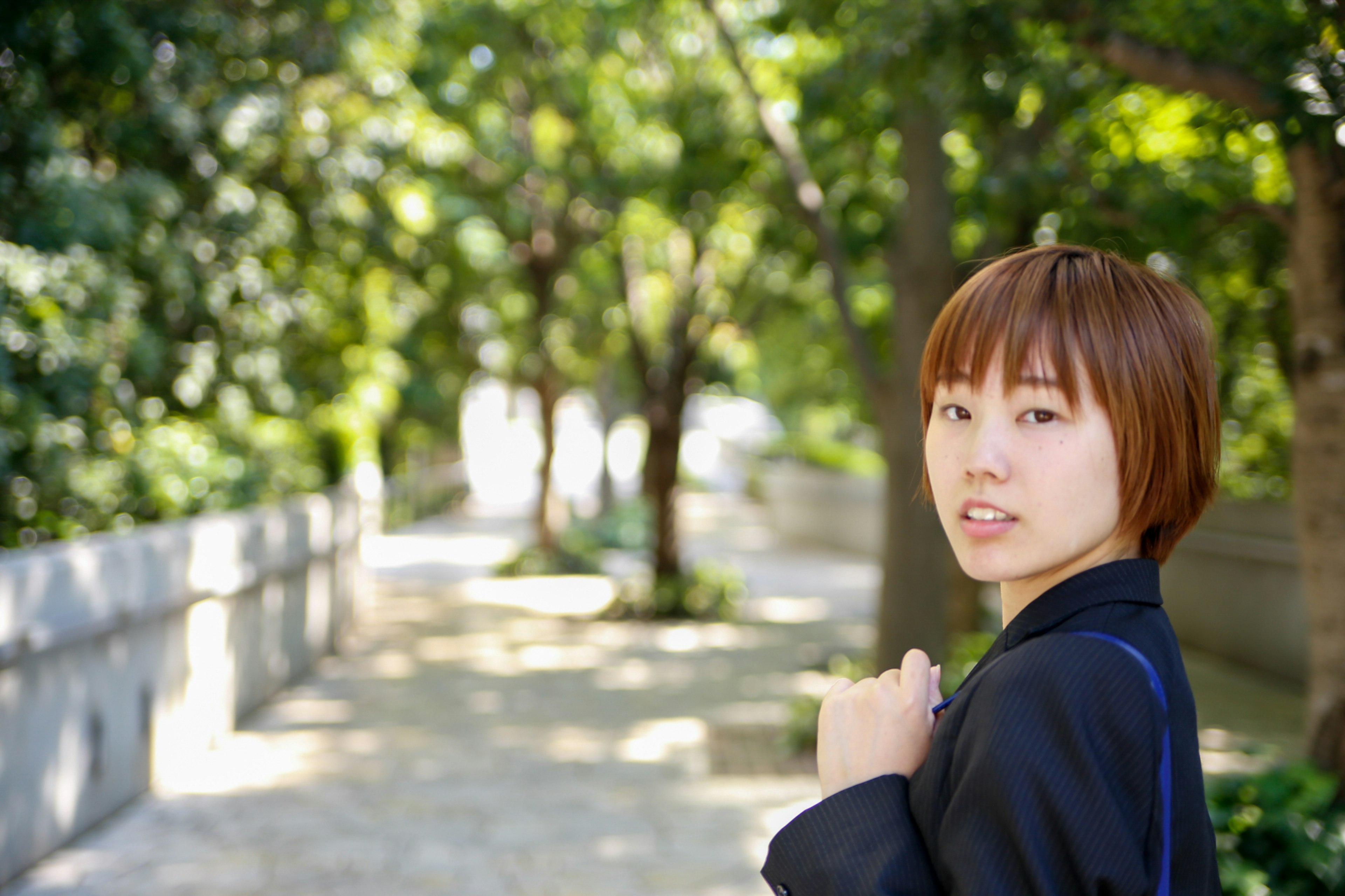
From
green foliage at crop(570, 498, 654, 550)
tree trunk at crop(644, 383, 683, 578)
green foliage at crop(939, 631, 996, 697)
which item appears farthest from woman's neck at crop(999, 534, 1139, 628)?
green foliage at crop(570, 498, 654, 550)

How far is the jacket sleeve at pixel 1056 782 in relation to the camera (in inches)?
39.1

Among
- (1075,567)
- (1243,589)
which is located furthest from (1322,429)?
(1243,589)

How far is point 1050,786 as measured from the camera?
994mm

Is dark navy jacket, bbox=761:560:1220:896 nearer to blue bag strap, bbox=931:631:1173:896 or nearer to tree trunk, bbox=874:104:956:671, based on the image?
blue bag strap, bbox=931:631:1173:896

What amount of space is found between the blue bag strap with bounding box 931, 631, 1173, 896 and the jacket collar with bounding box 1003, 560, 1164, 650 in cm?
5

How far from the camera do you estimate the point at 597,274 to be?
14766mm

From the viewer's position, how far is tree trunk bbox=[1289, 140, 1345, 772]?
4.16 meters

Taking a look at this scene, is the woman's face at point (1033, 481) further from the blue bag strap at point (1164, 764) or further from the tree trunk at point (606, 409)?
the tree trunk at point (606, 409)

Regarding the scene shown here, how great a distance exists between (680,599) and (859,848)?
11550 millimetres

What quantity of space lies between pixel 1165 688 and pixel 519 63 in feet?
41.3

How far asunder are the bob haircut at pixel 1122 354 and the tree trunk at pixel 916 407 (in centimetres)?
578

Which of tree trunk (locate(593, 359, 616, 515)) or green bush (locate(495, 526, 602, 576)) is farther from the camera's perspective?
tree trunk (locate(593, 359, 616, 515))

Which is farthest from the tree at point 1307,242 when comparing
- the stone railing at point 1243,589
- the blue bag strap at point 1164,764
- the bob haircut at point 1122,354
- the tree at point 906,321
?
the stone railing at point 1243,589

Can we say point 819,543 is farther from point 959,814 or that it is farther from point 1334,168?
point 959,814
